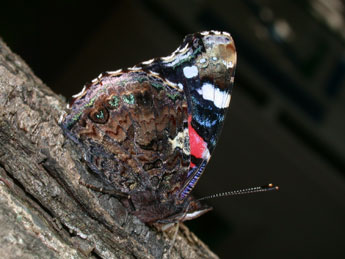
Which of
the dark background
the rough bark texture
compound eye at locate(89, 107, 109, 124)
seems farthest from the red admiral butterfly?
the dark background

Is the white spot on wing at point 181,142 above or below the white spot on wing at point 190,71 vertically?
below

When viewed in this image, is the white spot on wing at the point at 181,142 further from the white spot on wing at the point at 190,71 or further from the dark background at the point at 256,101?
the dark background at the point at 256,101

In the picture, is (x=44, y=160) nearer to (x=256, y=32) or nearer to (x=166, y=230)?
(x=166, y=230)

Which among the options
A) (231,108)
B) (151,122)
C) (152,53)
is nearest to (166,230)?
(151,122)

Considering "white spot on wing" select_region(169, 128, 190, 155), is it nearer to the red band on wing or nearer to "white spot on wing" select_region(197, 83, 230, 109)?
the red band on wing

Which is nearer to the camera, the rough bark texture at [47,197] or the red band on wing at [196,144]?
the rough bark texture at [47,197]

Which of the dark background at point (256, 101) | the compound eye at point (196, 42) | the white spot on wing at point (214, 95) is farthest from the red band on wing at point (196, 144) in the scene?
the dark background at point (256, 101)

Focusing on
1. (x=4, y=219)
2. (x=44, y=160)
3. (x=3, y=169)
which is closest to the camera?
(x=4, y=219)

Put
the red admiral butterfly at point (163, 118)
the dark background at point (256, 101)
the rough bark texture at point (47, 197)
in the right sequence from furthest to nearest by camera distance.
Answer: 1. the dark background at point (256, 101)
2. the red admiral butterfly at point (163, 118)
3. the rough bark texture at point (47, 197)
